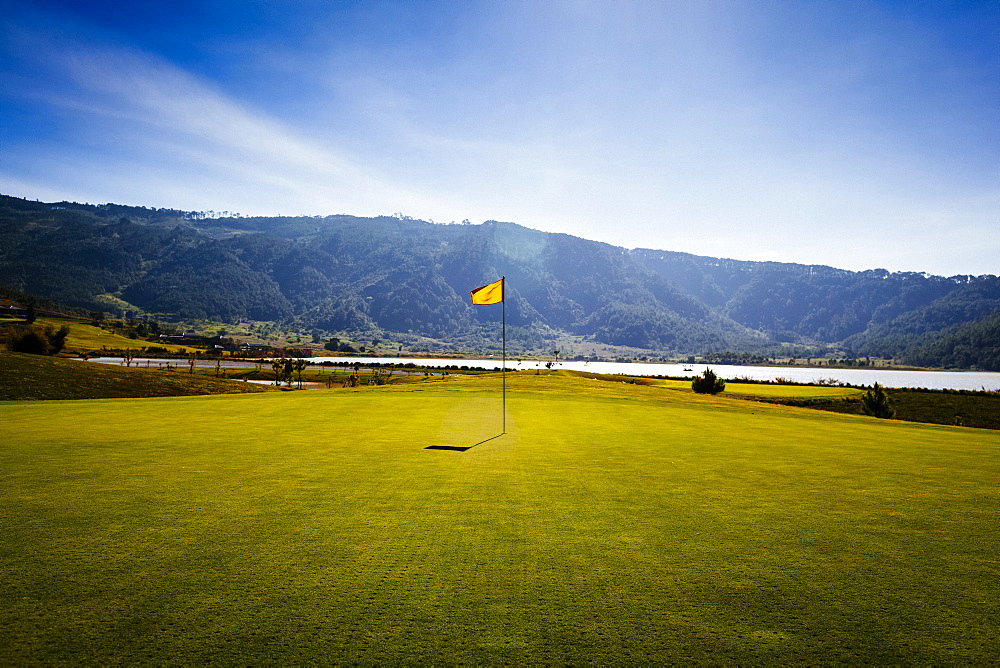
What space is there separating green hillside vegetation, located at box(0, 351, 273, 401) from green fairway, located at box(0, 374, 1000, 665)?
809 inches

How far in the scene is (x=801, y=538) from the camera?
7594 mm

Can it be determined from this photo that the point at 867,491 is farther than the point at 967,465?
No

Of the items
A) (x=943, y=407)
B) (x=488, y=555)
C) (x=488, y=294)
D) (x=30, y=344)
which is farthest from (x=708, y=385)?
(x=30, y=344)

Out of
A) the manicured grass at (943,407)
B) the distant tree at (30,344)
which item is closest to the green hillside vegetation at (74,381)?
the distant tree at (30,344)

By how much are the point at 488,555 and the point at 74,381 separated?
1441 inches

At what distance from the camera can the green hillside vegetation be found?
1182 inches

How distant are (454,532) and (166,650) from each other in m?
3.78

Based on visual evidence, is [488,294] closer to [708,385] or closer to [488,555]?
[488,555]

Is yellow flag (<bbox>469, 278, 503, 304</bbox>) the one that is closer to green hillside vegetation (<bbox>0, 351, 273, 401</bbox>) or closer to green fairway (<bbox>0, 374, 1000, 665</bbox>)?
green fairway (<bbox>0, 374, 1000, 665</bbox>)

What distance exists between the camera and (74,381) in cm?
3259

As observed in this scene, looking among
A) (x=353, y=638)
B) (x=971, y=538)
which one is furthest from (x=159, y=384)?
(x=971, y=538)

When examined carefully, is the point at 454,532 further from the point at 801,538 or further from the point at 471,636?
the point at 801,538

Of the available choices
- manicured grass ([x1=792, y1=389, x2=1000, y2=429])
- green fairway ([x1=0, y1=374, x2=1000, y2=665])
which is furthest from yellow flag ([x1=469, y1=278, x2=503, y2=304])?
manicured grass ([x1=792, y1=389, x2=1000, y2=429])

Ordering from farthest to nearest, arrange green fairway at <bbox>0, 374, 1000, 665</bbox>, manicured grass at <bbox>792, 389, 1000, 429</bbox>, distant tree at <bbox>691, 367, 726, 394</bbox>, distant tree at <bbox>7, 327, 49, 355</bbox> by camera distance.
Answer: distant tree at <bbox>691, 367, 726, 394</bbox> < manicured grass at <bbox>792, 389, 1000, 429</bbox> < distant tree at <bbox>7, 327, 49, 355</bbox> < green fairway at <bbox>0, 374, 1000, 665</bbox>
